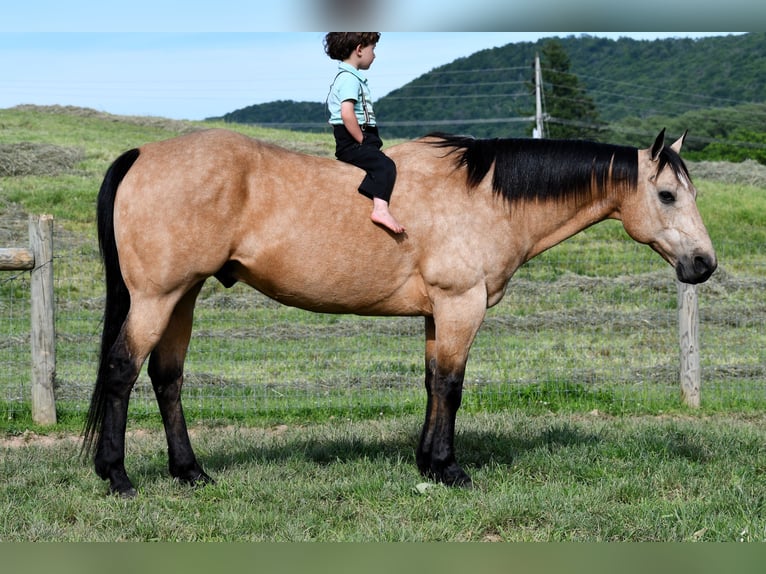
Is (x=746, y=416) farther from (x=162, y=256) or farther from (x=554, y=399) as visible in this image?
(x=162, y=256)

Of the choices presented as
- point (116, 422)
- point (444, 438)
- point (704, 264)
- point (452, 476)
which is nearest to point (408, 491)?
point (452, 476)

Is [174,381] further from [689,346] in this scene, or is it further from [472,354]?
[689,346]

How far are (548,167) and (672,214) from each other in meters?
0.84

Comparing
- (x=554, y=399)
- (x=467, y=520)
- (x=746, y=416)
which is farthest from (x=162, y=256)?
(x=746, y=416)

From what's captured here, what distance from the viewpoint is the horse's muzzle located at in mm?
5105

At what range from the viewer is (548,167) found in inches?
211

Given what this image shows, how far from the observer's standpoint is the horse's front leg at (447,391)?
5125 mm

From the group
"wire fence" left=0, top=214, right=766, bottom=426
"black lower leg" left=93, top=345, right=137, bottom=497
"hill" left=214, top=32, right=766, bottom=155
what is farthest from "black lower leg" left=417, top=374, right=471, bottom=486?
"hill" left=214, top=32, right=766, bottom=155

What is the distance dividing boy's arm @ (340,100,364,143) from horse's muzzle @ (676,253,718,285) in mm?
2198

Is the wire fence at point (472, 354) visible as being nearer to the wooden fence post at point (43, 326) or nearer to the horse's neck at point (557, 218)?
the wooden fence post at point (43, 326)

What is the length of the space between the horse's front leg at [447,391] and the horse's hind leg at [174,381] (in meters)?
1.47

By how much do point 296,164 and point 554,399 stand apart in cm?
430

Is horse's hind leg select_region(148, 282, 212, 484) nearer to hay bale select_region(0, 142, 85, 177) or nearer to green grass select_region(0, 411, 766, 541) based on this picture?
green grass select_region(0, 411, 766, 541)

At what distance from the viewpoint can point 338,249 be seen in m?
4.99
